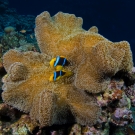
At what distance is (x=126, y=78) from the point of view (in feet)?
10.5

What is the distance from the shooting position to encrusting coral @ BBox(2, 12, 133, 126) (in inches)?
99.1

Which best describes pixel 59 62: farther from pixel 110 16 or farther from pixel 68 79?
pixel 110 16

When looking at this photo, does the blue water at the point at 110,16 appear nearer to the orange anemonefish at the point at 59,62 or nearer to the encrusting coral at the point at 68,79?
the encrusting coral at the point at 68,79

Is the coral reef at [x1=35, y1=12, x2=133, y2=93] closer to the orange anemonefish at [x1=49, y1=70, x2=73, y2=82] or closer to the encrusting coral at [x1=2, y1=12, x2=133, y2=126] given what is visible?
the encrusting coral at [x1=2, y1=12, x2=133, y2=126]

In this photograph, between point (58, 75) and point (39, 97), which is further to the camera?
point (58, 75)

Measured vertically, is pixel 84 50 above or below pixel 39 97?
above

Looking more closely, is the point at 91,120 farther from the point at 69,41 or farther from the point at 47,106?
the point at 69,41

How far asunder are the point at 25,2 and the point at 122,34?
22962mm

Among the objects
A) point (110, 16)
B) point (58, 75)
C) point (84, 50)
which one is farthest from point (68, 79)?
point (110, 16)

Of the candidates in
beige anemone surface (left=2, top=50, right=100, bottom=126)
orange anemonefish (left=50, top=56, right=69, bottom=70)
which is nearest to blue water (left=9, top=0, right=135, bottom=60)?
orange anemonefish (left=50, top=56, right=69, bottom=70)

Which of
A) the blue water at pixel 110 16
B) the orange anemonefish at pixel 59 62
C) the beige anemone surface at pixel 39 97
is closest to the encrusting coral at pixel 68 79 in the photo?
the beige anemone surface at pixel 39 97

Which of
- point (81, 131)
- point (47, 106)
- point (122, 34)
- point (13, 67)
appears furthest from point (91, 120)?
point (122, 34)

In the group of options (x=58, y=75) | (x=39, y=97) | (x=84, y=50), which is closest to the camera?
(x=39, y=97)

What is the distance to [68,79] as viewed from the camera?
3.01 metres
